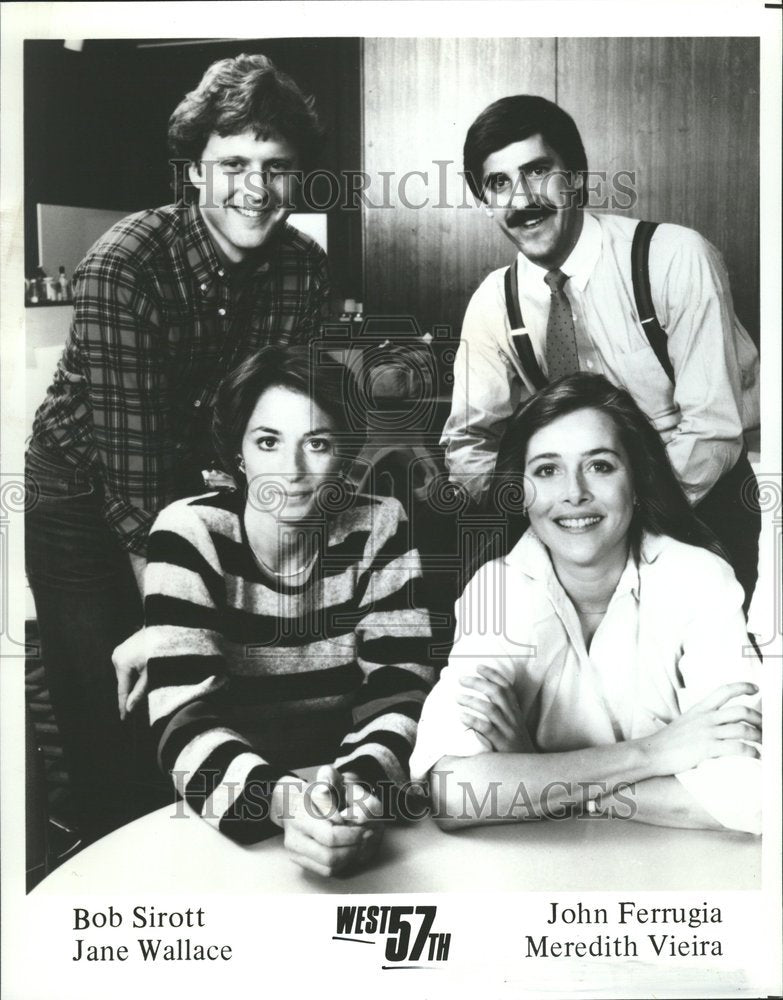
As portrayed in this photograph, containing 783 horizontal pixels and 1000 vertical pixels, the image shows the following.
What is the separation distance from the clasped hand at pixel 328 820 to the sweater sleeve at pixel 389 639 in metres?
0.04

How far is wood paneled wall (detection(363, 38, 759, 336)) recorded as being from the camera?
1695 mm

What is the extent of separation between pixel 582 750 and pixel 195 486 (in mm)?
711

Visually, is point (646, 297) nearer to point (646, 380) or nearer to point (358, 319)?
point (646, 380)

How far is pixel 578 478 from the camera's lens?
5.57 feet

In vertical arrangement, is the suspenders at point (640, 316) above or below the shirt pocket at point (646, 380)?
above

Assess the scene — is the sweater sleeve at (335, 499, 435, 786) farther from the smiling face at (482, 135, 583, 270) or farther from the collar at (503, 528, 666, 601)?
the smiling face at (482, 135, 583, 270)

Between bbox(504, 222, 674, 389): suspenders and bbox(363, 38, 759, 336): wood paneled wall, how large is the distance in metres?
0.04

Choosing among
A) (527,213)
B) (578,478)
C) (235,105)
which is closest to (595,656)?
(578,478)

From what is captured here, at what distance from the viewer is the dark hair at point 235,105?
5.51ft

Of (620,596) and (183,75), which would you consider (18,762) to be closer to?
(620,596)

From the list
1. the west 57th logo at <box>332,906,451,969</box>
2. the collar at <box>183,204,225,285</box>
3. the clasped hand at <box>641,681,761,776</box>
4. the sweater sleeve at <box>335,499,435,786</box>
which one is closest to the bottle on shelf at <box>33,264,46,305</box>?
the collar at <box>183,204,225,285</box>

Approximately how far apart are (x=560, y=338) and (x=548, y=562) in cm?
34

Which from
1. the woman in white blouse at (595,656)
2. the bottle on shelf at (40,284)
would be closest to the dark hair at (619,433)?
the woman in white blouse at (595,656)

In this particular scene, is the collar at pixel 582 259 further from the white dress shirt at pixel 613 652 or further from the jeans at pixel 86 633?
the jeans at pixel 86 633
